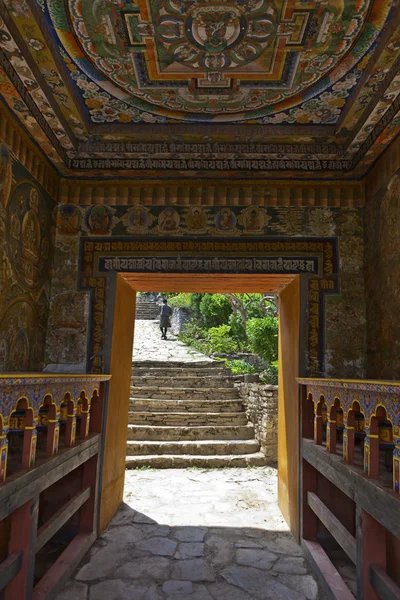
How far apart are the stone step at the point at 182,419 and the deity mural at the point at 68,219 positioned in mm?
5564

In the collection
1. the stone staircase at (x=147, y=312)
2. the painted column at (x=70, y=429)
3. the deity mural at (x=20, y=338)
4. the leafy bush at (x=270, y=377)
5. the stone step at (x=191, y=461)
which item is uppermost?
the stone staircase at (x=147, y=312)

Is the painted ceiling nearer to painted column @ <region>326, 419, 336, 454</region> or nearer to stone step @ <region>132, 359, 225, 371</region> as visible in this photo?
painted column @ <region>326, 419, 336, 454</region>

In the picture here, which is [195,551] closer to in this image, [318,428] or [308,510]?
[308,510]

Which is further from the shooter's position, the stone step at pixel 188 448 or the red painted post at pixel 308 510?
the stone step at pixel 188 448

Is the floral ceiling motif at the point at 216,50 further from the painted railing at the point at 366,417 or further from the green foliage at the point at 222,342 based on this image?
the green foliage at the point at 222,342

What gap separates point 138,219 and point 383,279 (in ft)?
10.3

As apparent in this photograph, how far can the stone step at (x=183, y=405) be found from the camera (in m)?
10.7

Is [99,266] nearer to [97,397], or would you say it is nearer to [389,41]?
[97,397]

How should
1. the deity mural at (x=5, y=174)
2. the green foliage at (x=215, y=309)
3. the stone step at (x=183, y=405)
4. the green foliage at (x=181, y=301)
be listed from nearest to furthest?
the deity mural at (x=5, y=174)
the stone step at (x=183, y=405)
the green foliage at (x=215, y=309)
the green foliage at (x=181, y=301)

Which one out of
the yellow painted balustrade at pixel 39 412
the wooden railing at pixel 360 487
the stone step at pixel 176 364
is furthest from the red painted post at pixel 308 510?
the stone step at pixel 176 364

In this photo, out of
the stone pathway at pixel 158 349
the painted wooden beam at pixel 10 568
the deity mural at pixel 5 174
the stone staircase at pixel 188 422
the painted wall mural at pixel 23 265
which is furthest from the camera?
the stone pathway at pixel 158 349

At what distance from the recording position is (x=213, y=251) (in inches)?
223

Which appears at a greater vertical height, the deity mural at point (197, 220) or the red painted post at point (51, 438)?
the deity mural at point (197, 220)

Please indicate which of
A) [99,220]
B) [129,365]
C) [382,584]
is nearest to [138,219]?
[99,220]
